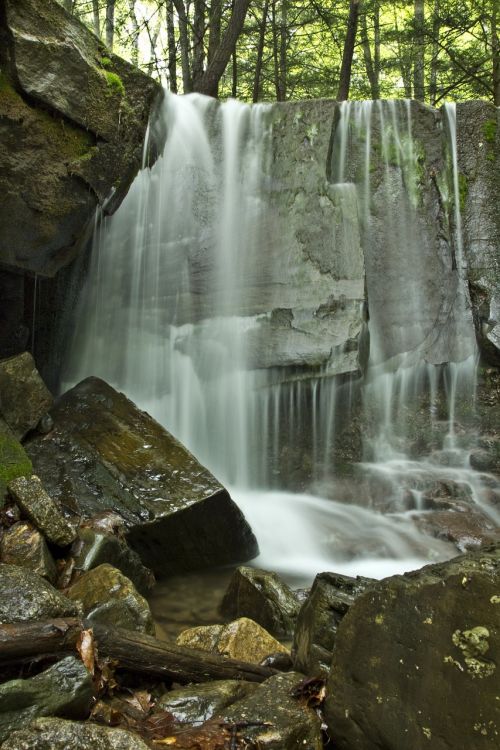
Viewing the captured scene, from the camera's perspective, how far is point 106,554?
4246 millimetres

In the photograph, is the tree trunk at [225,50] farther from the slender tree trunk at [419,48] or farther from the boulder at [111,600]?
the boulder at [111,600]

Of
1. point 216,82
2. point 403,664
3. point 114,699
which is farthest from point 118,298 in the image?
point 403,664

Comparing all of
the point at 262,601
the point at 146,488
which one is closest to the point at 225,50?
the point at 146,488

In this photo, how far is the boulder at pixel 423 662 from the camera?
1865mm

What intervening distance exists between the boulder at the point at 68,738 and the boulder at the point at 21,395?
3798mm

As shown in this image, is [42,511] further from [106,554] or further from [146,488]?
[146,488]

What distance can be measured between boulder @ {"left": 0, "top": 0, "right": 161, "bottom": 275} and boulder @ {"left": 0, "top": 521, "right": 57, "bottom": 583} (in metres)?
3.04

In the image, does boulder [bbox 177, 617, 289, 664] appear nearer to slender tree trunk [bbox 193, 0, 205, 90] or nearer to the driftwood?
the driftwood

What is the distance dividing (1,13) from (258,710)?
6.03 meters

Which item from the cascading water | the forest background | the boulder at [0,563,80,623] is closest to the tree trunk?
the forest background

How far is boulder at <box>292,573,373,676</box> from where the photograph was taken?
2787 mm

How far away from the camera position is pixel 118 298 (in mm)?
8617

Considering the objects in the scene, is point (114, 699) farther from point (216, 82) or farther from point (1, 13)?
point (216, 82)

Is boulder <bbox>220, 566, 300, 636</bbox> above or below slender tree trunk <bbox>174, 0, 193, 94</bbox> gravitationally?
below
